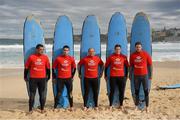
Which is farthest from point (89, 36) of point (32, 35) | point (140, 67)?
point (140, 67)

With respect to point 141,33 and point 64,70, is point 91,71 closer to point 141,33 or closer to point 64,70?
point 64,70

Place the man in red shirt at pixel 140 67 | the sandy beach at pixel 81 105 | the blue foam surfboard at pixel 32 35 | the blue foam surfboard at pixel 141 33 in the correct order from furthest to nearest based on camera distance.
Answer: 1. the blue foam surfboard at pixel 141 33
2. the blue foam surfboard at pixel 32 35
3. the man in red shirt at pixel 140 67
4. the sandy beach at pixel 81 105

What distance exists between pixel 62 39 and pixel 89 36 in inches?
25.3

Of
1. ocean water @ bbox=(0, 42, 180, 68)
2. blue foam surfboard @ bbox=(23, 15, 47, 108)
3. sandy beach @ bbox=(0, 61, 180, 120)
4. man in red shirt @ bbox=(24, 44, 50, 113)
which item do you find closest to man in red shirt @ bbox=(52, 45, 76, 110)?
man in red shirt @ bbox=(24, 44, 50, 113)

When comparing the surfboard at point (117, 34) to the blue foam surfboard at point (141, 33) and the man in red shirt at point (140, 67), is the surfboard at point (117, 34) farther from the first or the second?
the man in red shirt at point (140, 67)

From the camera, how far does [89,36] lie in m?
7.61

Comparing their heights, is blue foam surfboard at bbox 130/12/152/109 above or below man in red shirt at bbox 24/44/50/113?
above

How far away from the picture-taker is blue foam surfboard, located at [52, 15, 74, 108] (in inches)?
287

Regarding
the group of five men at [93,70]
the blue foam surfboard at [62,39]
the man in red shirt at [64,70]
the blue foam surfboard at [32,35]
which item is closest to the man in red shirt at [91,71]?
the group of five men at [93,70]

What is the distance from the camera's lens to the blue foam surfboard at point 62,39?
730 centimetres

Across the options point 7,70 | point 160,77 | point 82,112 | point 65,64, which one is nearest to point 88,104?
point 82,112

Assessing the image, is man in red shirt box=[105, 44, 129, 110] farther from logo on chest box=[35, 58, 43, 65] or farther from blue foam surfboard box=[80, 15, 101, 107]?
logo on chest box=[35, 58, 43, 65]

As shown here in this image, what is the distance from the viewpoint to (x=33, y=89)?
653 centimetres

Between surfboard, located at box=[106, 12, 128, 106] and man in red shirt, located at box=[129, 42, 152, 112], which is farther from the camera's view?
surfboard, located at box=[106, 12, 128, 106]
